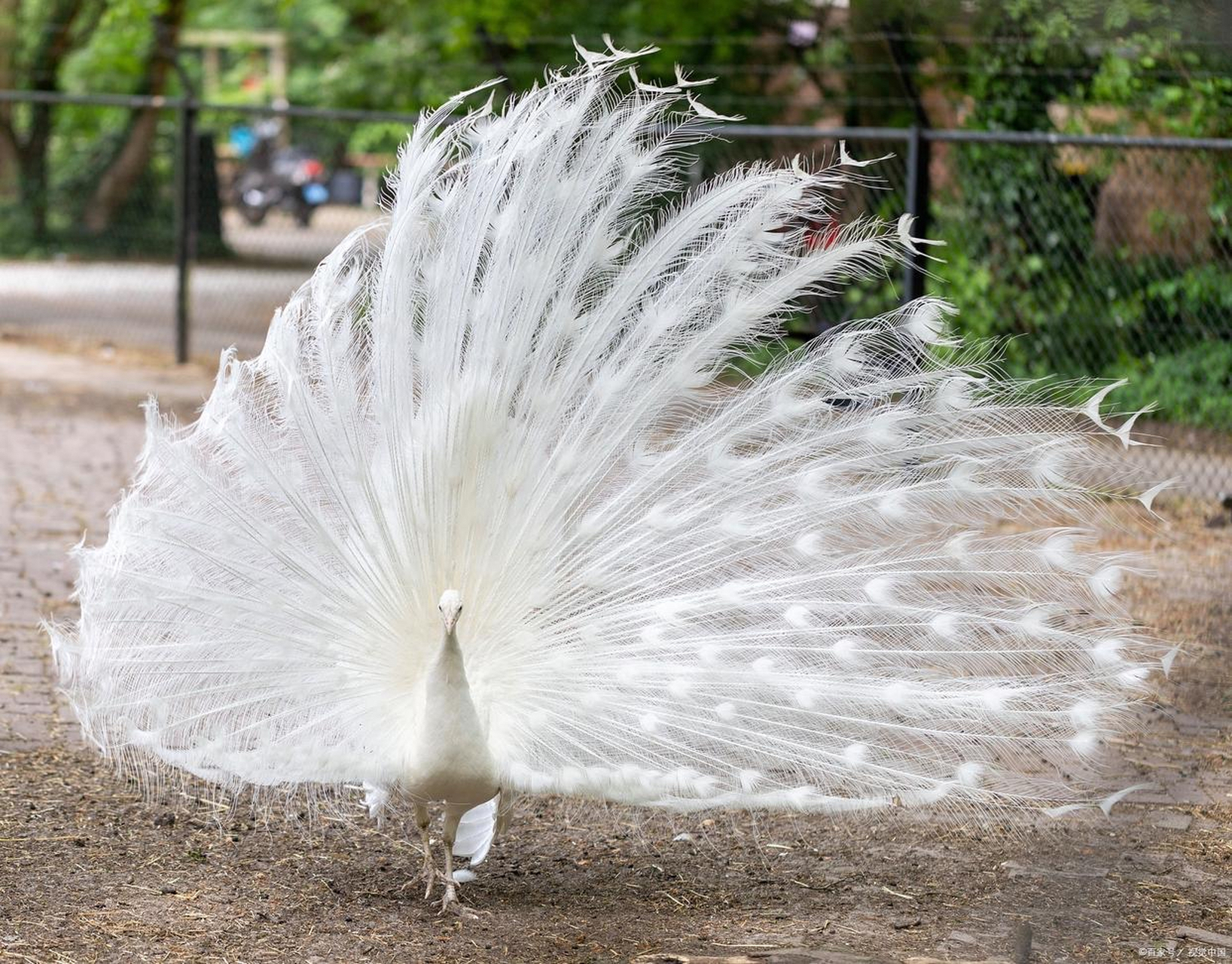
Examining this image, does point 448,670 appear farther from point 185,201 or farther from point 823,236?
point 185,201

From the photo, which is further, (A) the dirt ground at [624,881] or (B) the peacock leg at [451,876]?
(B) the peacock leg at [451,876]

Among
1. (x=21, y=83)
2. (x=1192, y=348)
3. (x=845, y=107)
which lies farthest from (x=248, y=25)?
(x=1192, y=348)

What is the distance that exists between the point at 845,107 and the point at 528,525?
431 inches

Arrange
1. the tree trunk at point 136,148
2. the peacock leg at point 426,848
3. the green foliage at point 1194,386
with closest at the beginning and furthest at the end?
the peacock leg at point 426,848, the green foliage at point 1194,386, the tree trunk at point 136,148

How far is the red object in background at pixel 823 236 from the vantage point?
4332 millimetres

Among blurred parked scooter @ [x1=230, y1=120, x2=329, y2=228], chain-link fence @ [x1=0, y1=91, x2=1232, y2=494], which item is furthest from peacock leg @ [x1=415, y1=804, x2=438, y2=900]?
blurred parked scooter @ [x1=230, y1=120, x2=329, y2=228]

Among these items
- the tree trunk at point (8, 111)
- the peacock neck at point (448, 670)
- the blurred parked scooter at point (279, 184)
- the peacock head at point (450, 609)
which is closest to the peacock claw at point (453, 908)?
the peacock neck at point (448, 670)

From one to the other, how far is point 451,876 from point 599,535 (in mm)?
980

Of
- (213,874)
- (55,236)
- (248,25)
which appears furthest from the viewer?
(248,25)

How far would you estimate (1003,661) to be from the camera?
13.4 feet

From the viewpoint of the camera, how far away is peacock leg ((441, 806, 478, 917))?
4.02m

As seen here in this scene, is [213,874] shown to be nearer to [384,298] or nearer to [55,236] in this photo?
[384,298]

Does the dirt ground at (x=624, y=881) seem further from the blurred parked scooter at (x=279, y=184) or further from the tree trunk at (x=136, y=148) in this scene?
the tree trunk at (x=136, y=148)

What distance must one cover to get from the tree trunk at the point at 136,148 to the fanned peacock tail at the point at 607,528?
557 inches
